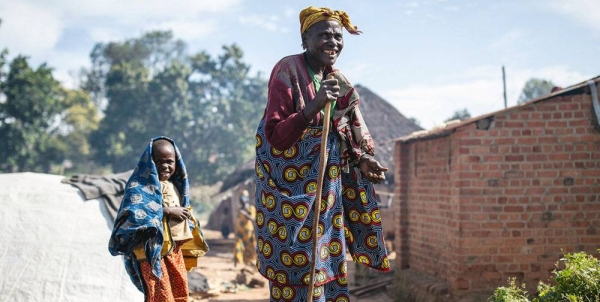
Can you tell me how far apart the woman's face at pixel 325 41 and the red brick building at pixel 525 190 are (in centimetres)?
360

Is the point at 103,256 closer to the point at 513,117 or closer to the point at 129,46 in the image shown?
the point at 513,117

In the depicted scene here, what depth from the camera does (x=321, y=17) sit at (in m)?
2.57

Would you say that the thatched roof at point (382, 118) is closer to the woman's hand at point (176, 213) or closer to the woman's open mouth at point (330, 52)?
the woman's hand at point (176, 213)

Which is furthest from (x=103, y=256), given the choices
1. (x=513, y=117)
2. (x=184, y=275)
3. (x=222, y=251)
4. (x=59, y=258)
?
(x=222, y=251)

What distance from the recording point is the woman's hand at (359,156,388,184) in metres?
2.61

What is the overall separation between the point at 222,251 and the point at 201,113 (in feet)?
58.2

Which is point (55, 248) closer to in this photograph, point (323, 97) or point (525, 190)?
point (323, 97)

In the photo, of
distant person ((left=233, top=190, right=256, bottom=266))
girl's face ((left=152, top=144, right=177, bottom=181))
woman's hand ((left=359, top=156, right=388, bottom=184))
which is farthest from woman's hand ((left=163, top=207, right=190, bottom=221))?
distant person ((left=233, top=190, right=256, bottom=266))

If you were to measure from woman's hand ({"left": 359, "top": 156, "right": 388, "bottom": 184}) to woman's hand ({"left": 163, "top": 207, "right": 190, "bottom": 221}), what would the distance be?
1469 mm

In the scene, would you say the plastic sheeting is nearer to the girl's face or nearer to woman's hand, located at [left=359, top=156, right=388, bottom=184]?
the girl's face

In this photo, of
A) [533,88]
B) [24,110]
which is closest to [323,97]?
[24,110]

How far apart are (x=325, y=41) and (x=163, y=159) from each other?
1.59 meters

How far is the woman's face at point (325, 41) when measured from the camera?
8.43 ft

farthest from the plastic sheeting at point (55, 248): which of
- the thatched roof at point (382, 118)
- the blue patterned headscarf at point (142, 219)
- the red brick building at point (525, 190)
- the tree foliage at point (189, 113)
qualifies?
the tree foliage at point (189, 113)
